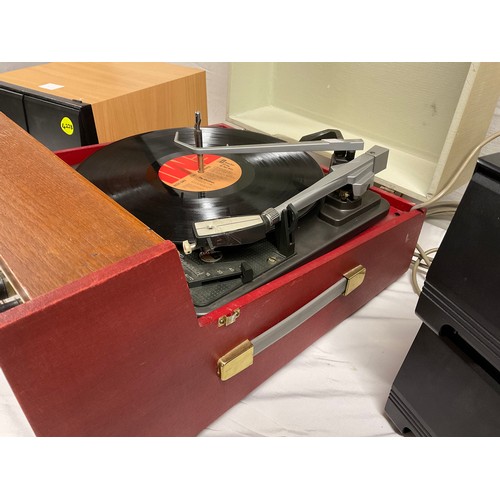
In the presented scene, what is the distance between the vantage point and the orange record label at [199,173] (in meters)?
0.77

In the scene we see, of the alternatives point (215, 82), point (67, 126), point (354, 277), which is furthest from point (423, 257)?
point (215, 82)

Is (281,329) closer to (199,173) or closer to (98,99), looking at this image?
(199,173)

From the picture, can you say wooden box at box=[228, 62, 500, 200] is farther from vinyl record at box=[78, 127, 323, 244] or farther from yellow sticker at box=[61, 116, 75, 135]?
yellow sticker at box=[61, 116, 75, 135]

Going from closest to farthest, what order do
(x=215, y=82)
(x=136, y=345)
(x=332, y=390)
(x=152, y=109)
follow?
(x=136, y=345) < (x=332, y=390) < (x=152, y=109) < (x=215, y=82)

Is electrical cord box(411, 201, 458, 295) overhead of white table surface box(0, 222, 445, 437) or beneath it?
overhead

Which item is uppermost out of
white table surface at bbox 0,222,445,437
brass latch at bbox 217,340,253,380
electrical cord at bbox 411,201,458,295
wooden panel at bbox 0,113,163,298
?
→ wooden panel at bbox 0,113,163,298

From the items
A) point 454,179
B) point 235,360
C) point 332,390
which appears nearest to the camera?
point 235,360

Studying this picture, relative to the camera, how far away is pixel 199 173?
0.81 m

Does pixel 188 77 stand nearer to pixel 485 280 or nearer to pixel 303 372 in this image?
pixel 303 372

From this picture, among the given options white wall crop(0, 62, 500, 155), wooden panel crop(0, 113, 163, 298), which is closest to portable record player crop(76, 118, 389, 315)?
wooden panel crop(0, 113, 163, 298)

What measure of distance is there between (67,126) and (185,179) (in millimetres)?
364

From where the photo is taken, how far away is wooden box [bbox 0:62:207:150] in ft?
3.11

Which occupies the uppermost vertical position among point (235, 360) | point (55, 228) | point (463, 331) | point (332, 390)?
point (55, 228)

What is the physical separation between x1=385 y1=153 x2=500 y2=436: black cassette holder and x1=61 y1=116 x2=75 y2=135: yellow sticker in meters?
0.81
